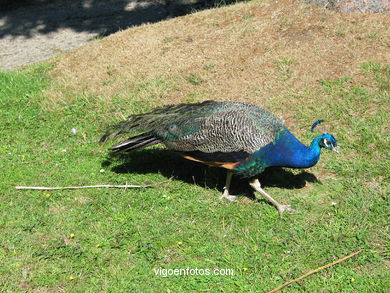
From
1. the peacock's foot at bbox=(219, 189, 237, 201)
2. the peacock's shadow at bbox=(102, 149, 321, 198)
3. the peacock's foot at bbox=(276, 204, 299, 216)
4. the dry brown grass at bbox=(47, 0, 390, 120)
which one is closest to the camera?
the peacock's foot at bbox=(276, 204, 299, 216)

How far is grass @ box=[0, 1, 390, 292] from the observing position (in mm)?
4039

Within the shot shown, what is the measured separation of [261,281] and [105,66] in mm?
5271

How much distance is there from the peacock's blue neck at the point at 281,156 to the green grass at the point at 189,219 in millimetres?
468

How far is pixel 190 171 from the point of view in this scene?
5453mm

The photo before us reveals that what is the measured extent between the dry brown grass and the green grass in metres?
0.80

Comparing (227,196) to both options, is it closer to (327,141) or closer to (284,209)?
(284,209)

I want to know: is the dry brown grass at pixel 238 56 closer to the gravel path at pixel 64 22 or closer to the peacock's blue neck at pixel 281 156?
the peacock's blue neck at pixel 281 156

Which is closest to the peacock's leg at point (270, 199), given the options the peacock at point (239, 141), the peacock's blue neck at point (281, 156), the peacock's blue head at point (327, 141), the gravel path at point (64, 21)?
the peacock at point (239, 141)

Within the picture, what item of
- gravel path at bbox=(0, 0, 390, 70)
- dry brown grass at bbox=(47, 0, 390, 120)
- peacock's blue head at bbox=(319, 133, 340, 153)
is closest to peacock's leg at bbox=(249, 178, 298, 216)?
peacock's blue head at bbox=(319, 133, 340, 153)

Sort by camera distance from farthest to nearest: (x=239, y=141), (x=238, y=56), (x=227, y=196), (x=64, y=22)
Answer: (x=64, y=22) < (x=238, y=56) < (x=227, y=196) < (x=239, y=141)

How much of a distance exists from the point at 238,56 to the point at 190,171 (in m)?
2.83

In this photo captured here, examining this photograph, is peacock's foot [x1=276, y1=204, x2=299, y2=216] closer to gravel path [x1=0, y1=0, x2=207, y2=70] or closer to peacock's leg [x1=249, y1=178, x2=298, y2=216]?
peacock's leg [x1=249, y1=178, x2=298, y2=216]

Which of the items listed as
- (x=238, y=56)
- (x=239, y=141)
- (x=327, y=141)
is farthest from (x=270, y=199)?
(x=238, y=56)

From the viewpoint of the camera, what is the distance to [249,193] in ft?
16.5
